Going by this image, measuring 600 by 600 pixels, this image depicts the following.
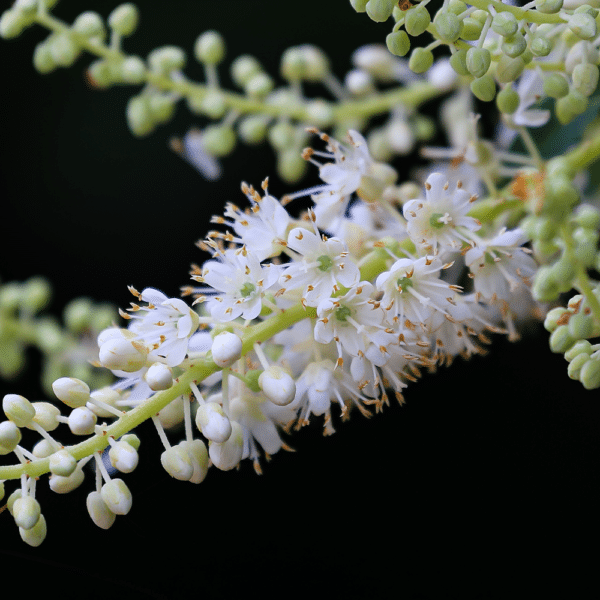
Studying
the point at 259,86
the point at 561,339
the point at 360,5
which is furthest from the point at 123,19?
the point at 561,339

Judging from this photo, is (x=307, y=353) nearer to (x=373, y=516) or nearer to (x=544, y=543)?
(x=373, y=516)

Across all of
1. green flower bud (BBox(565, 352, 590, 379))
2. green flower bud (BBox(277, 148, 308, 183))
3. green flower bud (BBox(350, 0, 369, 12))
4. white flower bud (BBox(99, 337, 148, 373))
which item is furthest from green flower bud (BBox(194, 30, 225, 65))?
green flower bud (BBox(565, 352, 590, 379))

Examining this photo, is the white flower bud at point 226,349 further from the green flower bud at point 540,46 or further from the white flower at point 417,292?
the green flower bud at point 540,46

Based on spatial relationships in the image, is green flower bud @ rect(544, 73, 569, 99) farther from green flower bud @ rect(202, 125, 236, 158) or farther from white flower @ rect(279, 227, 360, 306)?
green flower bud @ rect(202, 125, 236, 158)

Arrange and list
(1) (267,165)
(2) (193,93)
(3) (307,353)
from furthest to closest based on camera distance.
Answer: (1) (267,165) < (2) (193,93) < (3) (307,353)

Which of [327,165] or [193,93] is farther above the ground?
[193,93]

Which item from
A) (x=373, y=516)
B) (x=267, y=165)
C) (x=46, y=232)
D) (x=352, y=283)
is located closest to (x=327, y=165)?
(x=352, y=283)

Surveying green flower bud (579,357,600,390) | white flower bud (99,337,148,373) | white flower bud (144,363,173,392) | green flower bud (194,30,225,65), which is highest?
green flower bud (194,30,225,65)
